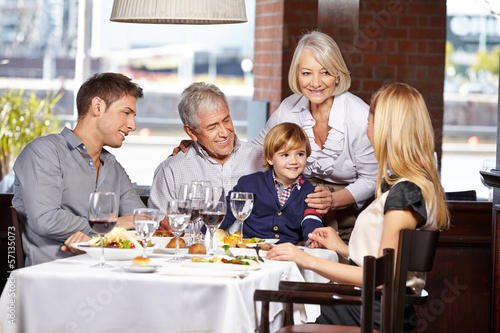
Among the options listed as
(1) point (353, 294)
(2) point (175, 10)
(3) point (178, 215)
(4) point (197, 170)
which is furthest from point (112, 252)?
(4) point (197, 170)

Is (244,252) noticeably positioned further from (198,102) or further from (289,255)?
(198,102)

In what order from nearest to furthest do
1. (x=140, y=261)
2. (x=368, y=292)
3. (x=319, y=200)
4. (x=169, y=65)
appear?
(x=368, y=292) → (x=140, y=261) → (x=319, y=200) → (x=169, y=65)

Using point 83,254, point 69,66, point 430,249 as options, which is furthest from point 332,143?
point 69,66

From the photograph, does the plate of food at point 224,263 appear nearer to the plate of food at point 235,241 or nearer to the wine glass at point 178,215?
the wine glass at point 178,215

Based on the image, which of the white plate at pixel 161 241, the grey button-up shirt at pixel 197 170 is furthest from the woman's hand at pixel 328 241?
the grey button-up shirt at pixel 197 170

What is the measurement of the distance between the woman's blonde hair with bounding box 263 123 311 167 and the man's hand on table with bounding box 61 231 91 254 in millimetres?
820

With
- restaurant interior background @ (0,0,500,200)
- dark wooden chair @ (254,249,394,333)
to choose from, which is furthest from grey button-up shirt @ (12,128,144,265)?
restaurant interior background @ (0,0,500,200)

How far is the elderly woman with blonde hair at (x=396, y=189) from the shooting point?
217cm

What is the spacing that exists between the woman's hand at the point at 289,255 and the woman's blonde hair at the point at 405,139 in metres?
0.36

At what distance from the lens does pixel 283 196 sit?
2863 mm

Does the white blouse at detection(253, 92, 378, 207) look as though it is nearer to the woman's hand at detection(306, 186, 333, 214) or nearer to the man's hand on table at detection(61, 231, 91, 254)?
the woman's hand at detection(306, 186, 333, 214)

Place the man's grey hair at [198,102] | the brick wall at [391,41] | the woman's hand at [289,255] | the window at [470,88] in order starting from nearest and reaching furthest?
the woman's hand at [289,255], the man's grey hair at [198,102], the brick wall at [391,41], the window at [470,88]

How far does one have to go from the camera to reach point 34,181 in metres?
2.56

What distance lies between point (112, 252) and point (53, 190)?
55cm
